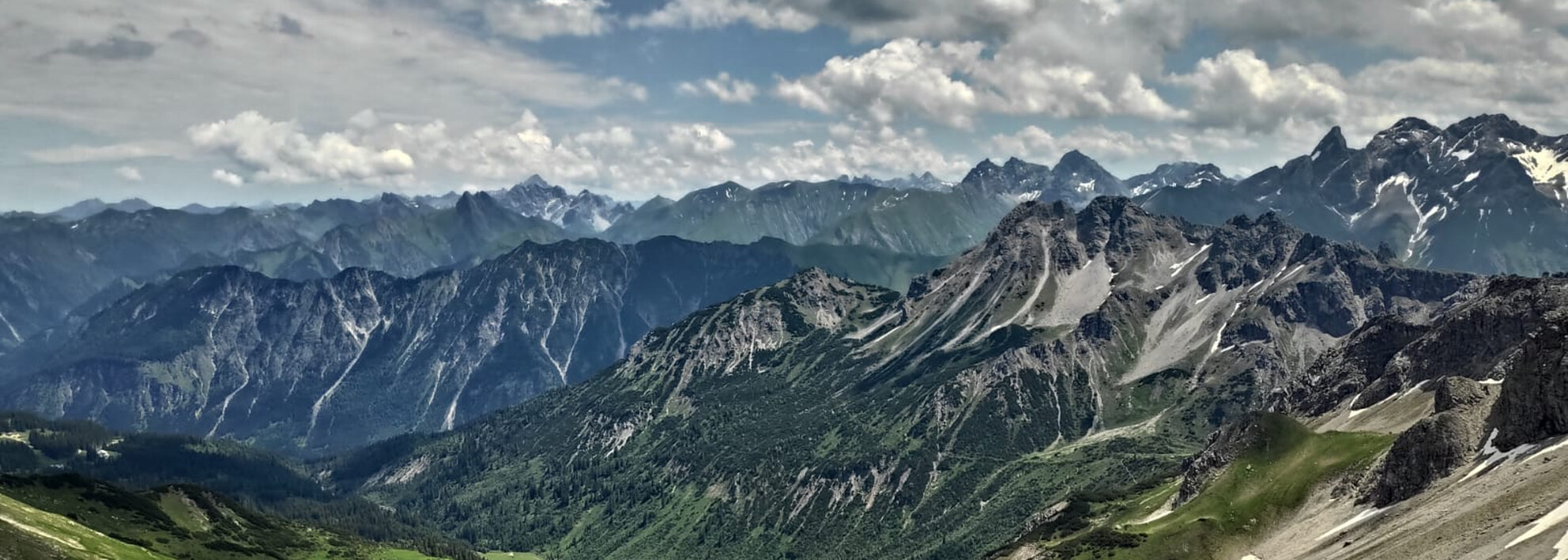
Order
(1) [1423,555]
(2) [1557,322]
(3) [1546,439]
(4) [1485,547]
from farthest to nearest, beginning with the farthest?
(2) [1557,322]
(3) [1546,439]
(1) [1423,555]
(4) [1485,547]

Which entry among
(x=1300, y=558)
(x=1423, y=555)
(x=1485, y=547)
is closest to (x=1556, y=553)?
(x=1485, y=547)

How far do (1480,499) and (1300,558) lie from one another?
35.7m

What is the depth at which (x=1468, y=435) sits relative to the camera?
653 ft

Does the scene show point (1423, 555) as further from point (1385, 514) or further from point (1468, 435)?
point (1468, 435)

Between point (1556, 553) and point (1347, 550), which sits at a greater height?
point (1556, 553)

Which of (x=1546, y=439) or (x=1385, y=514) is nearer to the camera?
(x=1546, y=439)

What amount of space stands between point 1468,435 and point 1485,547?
56642 millimetres

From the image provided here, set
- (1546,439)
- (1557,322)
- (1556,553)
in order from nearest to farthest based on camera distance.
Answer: (1556,553), (1546,439), (1557,322)

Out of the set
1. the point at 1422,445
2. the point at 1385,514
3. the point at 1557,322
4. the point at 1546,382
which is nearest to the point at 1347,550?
the point at 1385,514

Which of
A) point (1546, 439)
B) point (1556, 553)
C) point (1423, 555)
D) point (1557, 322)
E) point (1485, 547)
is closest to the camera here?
point (1556, 553)

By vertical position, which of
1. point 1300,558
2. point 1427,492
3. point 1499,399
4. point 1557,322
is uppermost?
point 1557,322

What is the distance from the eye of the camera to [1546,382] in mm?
183875

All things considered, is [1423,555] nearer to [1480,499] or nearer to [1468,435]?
[1480,499]

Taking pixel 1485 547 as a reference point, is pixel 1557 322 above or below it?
above
